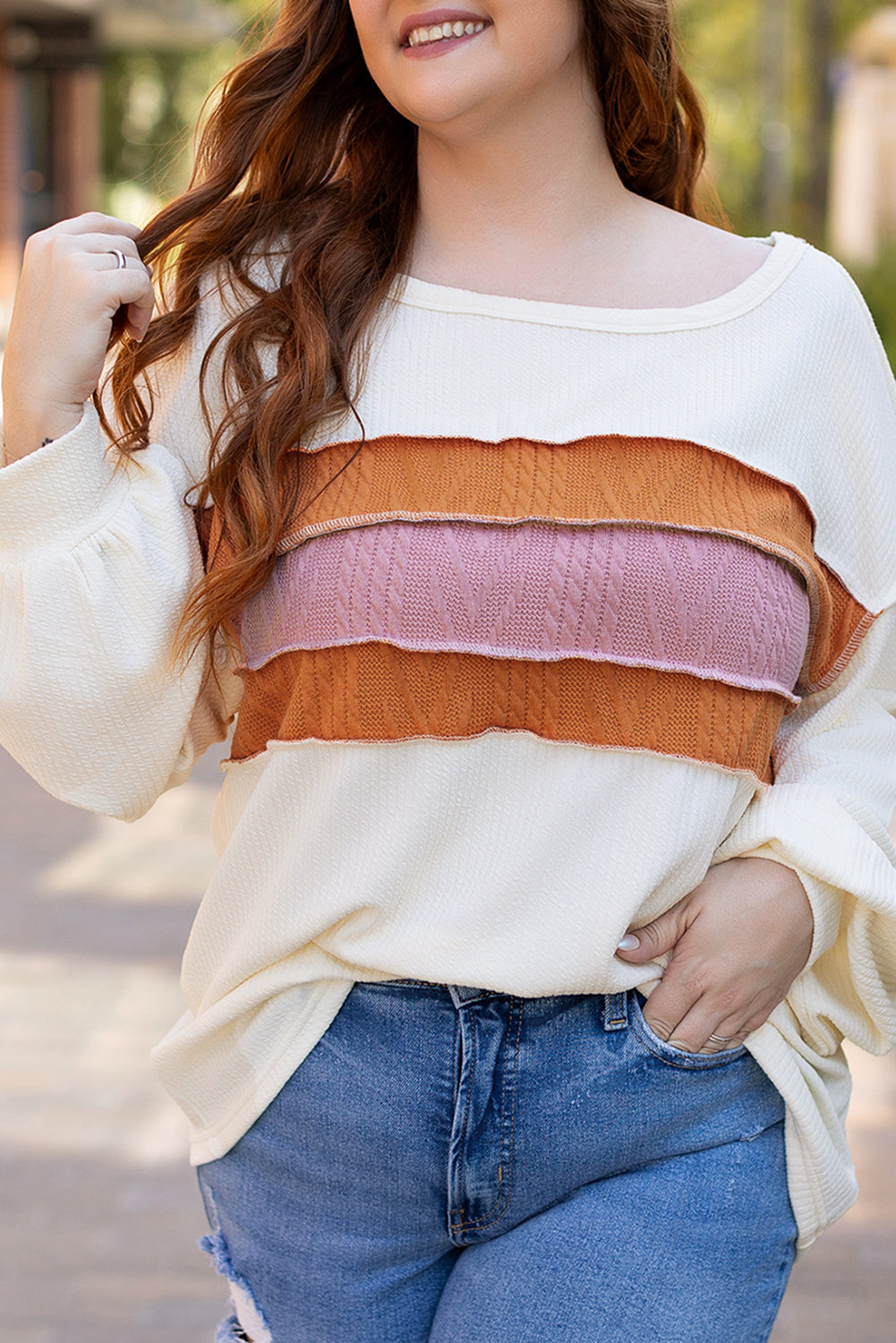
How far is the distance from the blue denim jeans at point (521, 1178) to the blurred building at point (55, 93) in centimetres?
1788

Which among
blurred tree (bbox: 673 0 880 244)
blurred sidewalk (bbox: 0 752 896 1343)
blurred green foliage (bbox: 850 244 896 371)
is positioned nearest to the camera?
blurred sidewalk (bbox: 0 752 896 1343)

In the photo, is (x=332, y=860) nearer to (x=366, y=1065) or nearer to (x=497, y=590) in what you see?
(x=366, y=1065)

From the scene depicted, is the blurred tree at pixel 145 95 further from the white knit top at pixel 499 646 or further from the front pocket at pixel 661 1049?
the front pocket at pixel 661 1049

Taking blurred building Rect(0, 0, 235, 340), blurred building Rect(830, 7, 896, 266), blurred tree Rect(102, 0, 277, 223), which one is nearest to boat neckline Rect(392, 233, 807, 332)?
blurred building Rect(0, 0, 235, 340)

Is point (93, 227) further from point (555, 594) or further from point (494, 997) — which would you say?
point (494, 997)

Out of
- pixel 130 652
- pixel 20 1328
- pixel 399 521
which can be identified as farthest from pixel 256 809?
pixel 20 1328

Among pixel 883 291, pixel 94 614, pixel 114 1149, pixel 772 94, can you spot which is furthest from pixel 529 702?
pixel 772 94

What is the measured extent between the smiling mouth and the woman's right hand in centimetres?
36

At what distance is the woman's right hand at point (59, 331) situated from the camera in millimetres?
1558

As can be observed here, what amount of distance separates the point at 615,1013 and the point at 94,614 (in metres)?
0.63

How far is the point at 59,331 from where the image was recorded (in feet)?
5.11

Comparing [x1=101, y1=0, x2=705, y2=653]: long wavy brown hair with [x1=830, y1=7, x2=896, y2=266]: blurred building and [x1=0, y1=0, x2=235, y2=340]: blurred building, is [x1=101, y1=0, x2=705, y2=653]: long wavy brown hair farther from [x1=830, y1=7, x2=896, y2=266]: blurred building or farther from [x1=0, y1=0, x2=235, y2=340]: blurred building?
[x1=830, y1=7, x2=896, y2=266]: blurred building

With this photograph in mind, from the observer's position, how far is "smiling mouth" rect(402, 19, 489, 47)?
1603 mm

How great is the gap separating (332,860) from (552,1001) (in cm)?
25
